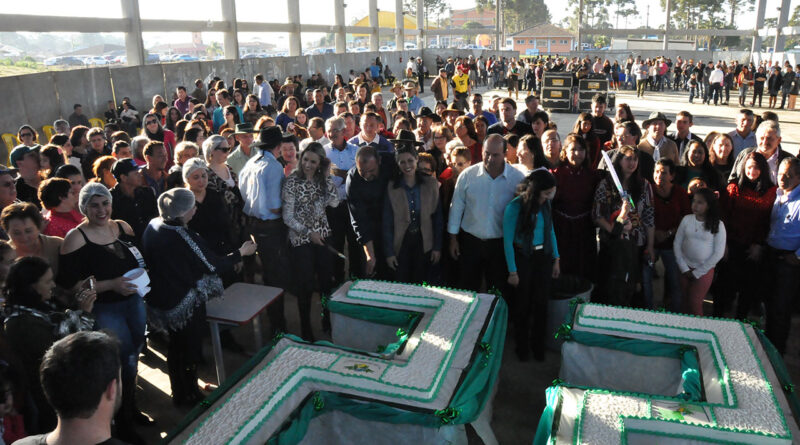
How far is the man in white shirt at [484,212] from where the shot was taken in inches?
185

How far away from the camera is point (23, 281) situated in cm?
308

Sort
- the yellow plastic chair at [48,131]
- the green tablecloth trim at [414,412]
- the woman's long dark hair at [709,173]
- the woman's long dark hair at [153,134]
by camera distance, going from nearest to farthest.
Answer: the green tablecloth trim at [414,412], the woman's long dark hair at [709,173], the woman's long dark hair at [153,134], the yellow plastic chair at [48,131]

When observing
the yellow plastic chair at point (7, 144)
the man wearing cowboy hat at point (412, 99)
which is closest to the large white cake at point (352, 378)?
the man wearing cowboy hat at point (412, 99)

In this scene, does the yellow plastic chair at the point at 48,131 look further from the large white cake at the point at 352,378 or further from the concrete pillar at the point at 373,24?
the concrete pillar at the point at 373,24

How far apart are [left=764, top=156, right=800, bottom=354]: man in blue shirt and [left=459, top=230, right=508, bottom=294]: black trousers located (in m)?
2.25

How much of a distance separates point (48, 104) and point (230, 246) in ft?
37.0

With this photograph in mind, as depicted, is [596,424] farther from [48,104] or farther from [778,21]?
[778,21]

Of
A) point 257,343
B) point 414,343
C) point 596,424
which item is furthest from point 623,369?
point 257,343

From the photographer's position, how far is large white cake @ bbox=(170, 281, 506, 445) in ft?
9.01

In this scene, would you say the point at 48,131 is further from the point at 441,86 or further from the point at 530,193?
the point at 530,193

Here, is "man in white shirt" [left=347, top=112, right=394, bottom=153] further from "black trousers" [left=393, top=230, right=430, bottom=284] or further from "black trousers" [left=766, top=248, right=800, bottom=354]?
"black trousers" [left=766, top=248, right=800, bottom=354]

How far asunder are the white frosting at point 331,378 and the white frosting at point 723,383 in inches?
30.1

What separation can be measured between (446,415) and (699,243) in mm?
3050

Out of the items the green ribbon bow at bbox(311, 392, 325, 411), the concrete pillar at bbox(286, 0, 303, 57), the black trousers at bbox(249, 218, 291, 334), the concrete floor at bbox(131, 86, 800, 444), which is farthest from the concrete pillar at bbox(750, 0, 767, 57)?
the green ribbon bow at bbox(311, 392, 325, 411)
